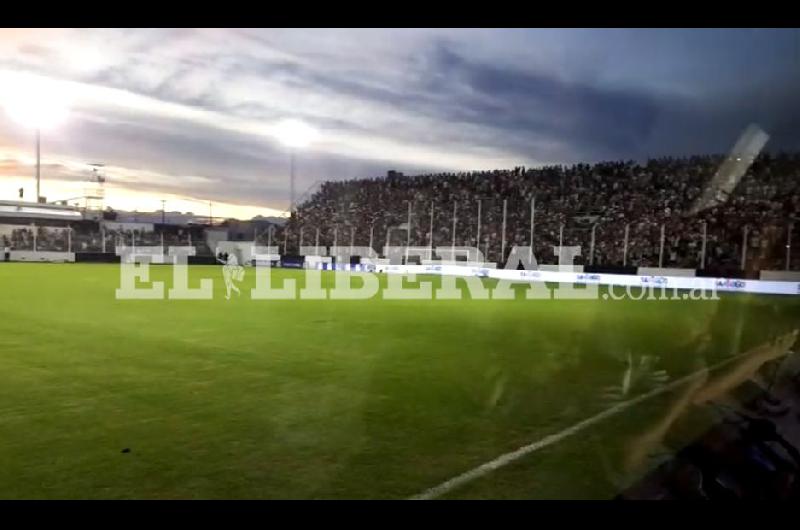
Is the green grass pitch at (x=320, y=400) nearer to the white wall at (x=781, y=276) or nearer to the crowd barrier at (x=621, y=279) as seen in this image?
the white wall at (x=781, y=276)

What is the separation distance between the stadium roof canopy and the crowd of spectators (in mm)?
15715

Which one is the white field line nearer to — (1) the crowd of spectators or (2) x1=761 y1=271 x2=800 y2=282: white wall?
(1) the crowd of spectators

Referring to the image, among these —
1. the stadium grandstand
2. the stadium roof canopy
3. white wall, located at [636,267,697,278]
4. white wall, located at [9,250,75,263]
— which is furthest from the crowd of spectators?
the stadium roof canopy

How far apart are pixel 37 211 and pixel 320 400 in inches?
1713

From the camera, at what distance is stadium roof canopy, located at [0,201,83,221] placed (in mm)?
40094

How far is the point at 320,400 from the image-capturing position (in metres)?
6.02

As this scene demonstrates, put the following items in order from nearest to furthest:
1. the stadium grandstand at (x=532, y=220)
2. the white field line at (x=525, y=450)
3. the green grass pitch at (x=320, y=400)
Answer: the white field line at (x=525, y=450)
the green grass pitch at (x=320, y=400)
the stadium grandstand at (x=532, y=220)

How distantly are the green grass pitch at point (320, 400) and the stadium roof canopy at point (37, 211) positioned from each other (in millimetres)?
32930

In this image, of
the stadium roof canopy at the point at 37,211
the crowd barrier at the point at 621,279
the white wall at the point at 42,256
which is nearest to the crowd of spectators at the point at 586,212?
the crowd barrier at the point at 621,279

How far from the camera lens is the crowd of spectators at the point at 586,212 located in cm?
1800

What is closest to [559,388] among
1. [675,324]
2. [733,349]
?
[733,349]

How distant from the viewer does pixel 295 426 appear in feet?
16.8

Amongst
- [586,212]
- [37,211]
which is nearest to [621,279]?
[586,212]
